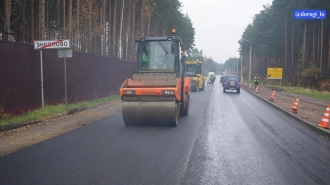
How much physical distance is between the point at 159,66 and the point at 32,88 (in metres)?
5.90

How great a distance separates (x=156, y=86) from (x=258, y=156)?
5846mm

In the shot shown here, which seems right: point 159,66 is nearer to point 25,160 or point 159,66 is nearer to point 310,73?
point 25,160

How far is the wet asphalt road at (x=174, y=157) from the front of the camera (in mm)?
6504

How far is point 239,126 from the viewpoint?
13.2 metres

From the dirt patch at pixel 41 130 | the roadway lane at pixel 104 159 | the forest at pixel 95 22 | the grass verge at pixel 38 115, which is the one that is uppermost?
the forest at pixel 95 22

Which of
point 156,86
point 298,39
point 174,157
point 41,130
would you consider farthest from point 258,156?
point 298,39

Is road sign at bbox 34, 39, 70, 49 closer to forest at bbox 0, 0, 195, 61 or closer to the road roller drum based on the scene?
forest at bbox 0, 0, 195, 61

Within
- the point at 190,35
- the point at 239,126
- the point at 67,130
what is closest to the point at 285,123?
the point at 239,126

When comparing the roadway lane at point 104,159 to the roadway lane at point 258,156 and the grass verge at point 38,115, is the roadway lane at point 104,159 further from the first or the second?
the grass verge at point 38,115

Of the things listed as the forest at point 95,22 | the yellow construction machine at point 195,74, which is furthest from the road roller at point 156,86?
the yellow construction machine at point 195,74

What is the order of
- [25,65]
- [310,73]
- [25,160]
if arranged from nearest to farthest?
[25,160] → [25,65] → [310,73]

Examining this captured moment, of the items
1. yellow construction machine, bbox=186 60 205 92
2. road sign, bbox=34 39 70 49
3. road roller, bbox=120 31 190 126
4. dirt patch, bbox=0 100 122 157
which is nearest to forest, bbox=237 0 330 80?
yellow construction machine, bbox=186 60 205 92

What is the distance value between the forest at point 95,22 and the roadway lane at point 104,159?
37.6 feet

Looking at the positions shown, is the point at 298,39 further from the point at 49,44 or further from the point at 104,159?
the point at 104,159
